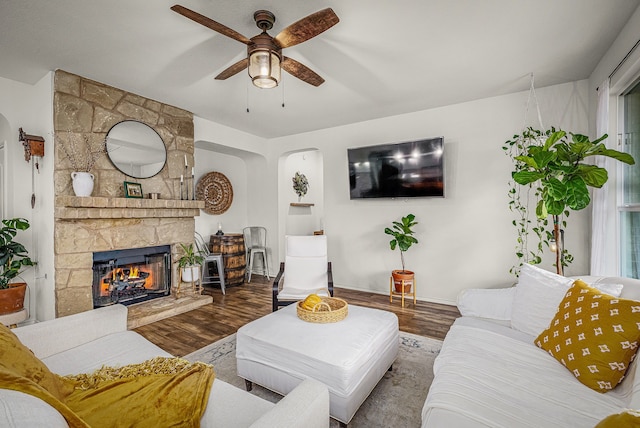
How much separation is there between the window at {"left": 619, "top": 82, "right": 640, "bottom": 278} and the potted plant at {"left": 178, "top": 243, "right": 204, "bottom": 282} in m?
4.27

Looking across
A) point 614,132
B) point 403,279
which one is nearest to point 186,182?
point 403,279

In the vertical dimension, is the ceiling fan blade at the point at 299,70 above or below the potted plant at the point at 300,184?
above

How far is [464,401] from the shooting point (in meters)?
1.11

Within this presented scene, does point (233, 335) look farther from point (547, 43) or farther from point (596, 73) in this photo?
point (596, 73)

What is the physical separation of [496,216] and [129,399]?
147 inches

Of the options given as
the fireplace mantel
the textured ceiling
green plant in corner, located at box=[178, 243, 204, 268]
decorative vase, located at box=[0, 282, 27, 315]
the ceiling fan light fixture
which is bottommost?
decorative vase, located at box=[0, 282, 27, 315]

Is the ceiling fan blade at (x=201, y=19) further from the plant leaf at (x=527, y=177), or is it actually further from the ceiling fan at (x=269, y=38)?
the plant leaf at (x=527, y=177)

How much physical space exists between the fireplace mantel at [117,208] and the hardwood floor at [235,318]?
47.8 inches

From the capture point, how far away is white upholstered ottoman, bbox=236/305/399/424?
153 centimetres

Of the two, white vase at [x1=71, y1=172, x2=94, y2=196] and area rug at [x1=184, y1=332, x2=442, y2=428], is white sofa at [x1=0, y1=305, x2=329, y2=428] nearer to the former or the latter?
area rug at [x1=184, y1=332, x2=442, y2=428]

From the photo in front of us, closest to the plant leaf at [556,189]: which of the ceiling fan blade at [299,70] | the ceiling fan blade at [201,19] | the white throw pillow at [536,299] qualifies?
the white throw pillow at [536,299]

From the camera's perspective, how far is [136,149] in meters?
3.40

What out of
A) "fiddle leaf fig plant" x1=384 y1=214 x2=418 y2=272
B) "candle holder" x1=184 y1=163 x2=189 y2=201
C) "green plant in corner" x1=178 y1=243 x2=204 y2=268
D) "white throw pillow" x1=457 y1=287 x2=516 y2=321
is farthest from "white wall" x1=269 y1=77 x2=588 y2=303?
"candle holder" x1=184 y1=163 x2=189 y2=201

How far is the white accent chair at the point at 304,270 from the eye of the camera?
2.95m
